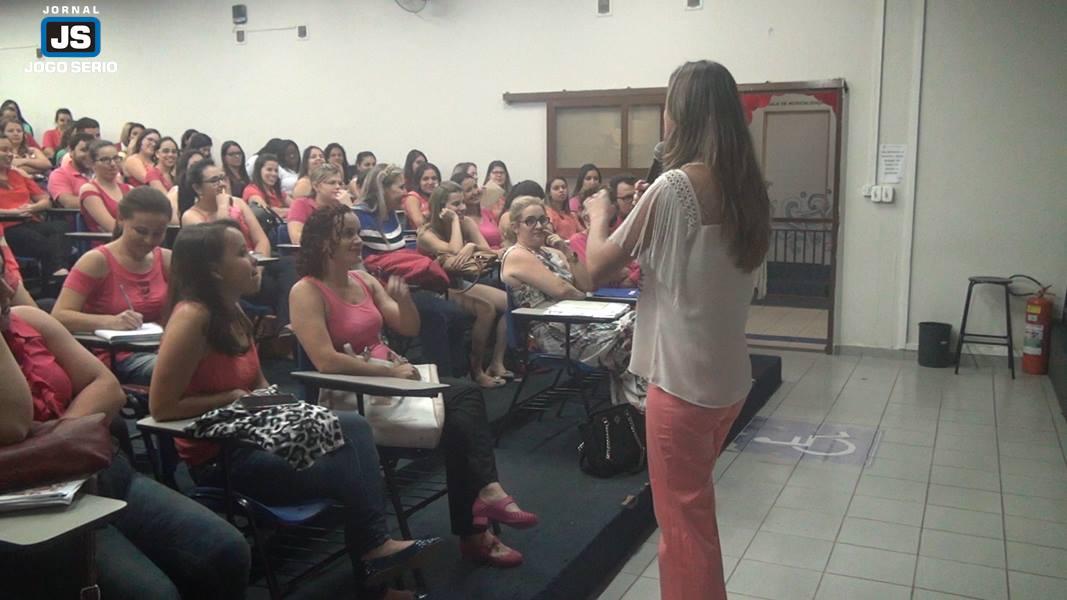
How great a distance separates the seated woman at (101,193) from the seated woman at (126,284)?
191 cm

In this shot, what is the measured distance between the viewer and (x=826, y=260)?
27.7ft

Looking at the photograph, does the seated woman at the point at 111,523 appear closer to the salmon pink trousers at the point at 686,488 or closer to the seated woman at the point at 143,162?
the salmon pink trousers at the point at 686,488

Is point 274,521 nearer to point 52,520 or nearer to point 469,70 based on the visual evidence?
point 52,520

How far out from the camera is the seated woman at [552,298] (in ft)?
11.9

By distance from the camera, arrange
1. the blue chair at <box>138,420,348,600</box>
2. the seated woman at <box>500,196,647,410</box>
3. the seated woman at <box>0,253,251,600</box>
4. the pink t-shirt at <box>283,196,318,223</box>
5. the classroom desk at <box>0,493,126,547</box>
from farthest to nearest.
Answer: the pink t-shirt at <box>283,196,318,223</box>, the seated woman at <box>500,196,647,410</box>, the blue chair at <box>138,420,348,600</box>, the seated woman at <box>0,253,251,600</box>, the classroom desk at <box>0,493,126,547</box>

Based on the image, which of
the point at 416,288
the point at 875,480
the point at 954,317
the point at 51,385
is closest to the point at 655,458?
the point at 51,385

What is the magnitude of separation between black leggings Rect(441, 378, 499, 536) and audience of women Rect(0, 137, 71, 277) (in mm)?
3713

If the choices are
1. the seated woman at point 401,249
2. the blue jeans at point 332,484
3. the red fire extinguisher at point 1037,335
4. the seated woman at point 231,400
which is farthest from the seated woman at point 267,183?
the red fire extinguisher at point 1037,335

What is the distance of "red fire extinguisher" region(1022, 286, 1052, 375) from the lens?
542 cm

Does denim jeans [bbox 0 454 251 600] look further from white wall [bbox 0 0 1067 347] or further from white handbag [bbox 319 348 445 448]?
white wall [bbox 0 0 1067 347]

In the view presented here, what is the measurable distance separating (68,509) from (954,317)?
5.72m

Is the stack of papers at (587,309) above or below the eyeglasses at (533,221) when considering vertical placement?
below

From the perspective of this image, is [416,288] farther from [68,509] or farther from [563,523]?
[68,509]

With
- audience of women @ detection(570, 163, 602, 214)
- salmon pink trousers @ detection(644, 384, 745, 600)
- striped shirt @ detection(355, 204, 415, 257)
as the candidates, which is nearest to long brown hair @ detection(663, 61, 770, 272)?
salmon pink trousers @ detection(644, 384, 745, 600)
